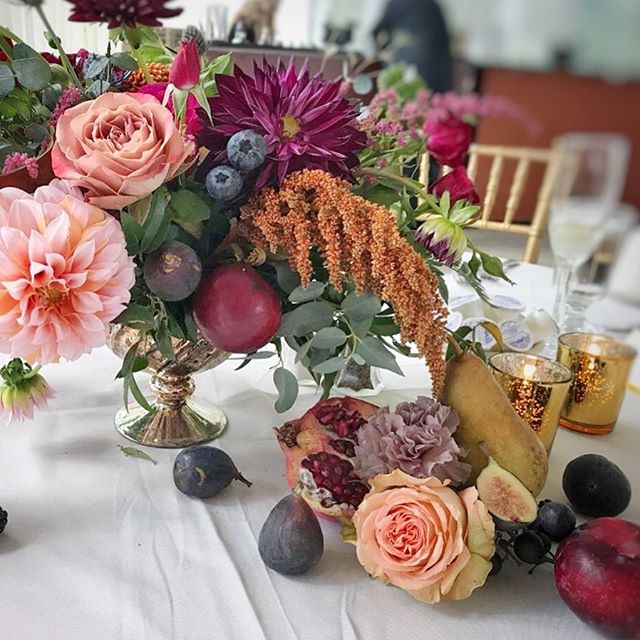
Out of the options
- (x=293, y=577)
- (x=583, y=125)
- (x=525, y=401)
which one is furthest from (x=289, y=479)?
(x=583, y=125)

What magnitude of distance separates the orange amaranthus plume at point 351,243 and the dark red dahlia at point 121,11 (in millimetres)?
128

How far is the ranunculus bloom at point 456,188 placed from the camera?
0.60 meters

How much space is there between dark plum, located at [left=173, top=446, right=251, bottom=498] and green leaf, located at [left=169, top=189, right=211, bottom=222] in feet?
0.62

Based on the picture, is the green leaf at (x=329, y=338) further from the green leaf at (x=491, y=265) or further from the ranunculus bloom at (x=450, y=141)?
the ranunculus bloom at (x=450, y=141)

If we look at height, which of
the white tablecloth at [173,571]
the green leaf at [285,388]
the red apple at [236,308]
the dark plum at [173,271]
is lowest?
the white tablecloth at [173,571]

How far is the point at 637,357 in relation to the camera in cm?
52

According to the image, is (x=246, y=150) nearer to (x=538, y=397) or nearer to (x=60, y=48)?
(x=60, y=48)

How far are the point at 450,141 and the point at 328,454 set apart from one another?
0.52 meters

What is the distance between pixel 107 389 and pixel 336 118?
40cm

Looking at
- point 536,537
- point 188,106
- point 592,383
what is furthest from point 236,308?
point 592,383

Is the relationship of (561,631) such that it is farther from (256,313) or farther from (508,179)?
(508,179)

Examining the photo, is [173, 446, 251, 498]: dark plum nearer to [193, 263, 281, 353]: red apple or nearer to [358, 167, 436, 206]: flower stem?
[193, 263, 281, 353]: red apple

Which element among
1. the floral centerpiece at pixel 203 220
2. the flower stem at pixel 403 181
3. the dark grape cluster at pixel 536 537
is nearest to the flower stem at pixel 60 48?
the floral centerpiece at pixel 203 220

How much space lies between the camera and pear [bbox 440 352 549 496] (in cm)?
51
